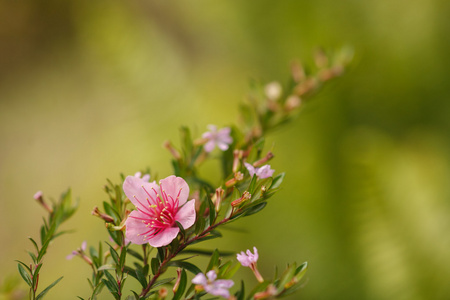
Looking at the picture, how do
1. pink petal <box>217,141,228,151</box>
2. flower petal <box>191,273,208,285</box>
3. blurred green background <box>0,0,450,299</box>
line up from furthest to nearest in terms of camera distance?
1. blurred green background <box>0,0,450,299</box>
2. pink petal <box>217,141,228,151</box>
3. flower petal <box>191,273,208,285</box>

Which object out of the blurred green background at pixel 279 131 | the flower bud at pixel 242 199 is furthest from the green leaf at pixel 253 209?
the blurred green background at pixel 279 131

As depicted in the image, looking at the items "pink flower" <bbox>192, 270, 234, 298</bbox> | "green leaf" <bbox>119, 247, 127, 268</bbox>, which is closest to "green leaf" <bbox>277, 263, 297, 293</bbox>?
"pink flower" <bbox>192, 270, 234, 298</bbox>

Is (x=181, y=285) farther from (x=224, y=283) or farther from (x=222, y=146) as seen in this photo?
(x=222, y=146)

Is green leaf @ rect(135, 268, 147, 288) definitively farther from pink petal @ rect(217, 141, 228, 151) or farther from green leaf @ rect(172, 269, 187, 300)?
pink petal @ rect(217, 141, 228, 151)

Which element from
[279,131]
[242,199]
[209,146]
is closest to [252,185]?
[242,199]

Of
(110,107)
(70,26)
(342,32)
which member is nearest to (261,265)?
(342,32)

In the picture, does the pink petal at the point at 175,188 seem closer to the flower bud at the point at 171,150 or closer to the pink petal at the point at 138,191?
the pink petal at the point at 138,191

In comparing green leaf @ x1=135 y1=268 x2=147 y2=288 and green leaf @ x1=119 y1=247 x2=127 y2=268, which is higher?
green leaf @ x1=119 y1=247 x2=127 y2=268
